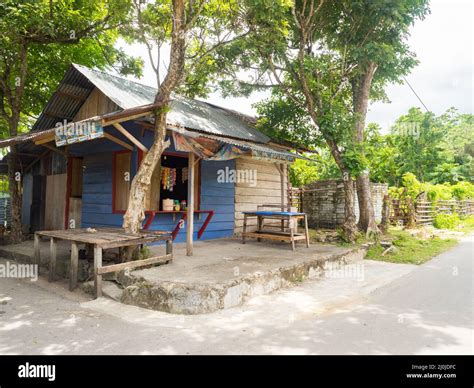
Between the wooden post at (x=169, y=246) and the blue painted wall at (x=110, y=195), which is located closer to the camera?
the wooden post at (x=169, y=246)

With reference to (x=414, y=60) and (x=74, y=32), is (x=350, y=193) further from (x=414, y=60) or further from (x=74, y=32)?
(x=74, y=32)

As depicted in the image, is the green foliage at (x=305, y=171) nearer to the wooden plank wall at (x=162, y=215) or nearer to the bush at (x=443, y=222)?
the bush at (x=443, y=222)

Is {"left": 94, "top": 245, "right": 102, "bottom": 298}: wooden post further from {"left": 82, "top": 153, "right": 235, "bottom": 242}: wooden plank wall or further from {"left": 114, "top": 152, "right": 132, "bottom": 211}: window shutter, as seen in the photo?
{"left": 114, "top": 152, "right": 132, "bottom": 211}: window shutter

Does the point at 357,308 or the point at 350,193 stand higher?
the point at 350,193

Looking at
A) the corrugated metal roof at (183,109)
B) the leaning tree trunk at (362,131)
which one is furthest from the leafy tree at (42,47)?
the leaning tree trunk at (362,131)

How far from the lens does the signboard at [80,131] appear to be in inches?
225

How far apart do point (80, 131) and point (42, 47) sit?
7.73 metres

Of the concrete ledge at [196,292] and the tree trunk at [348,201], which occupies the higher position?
the tree trunk at [348,201]

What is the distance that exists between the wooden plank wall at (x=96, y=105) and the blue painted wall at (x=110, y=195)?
2.44 ft

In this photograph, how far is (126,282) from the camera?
216 inches

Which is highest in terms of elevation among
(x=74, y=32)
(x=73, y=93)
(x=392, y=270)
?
(x=74, y=32)

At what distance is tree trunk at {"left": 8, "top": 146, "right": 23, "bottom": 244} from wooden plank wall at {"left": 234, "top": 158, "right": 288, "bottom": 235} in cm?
641

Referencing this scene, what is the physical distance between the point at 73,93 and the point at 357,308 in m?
8.58
